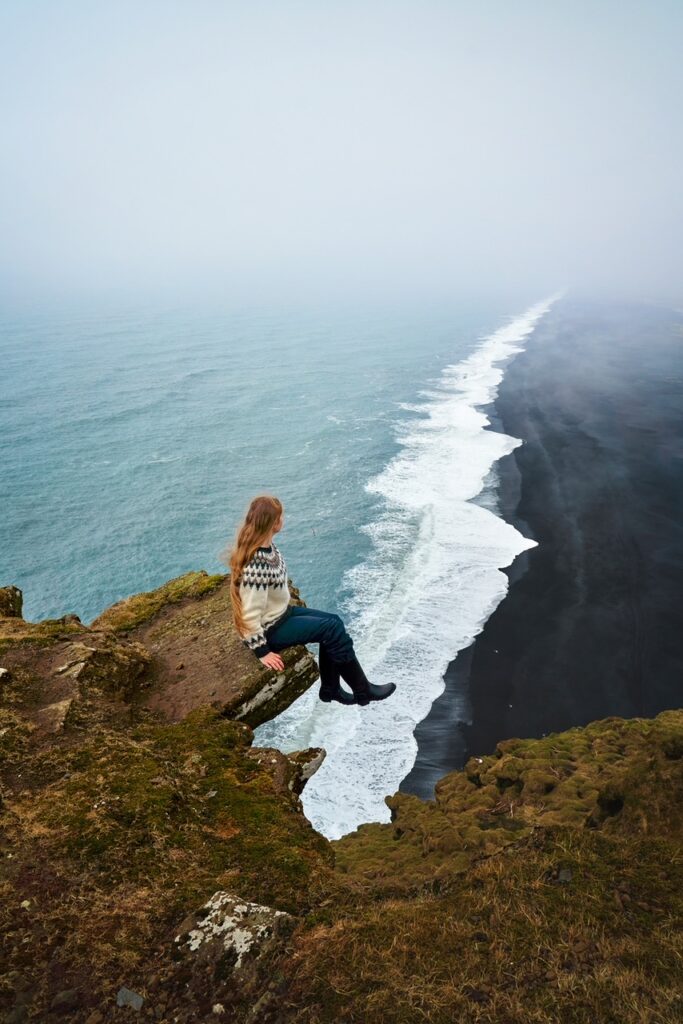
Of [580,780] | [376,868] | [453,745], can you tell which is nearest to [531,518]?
[453,745]

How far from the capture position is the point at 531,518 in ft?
122

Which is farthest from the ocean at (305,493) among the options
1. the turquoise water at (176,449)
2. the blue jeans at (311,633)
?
the blue jeans at (311,633)

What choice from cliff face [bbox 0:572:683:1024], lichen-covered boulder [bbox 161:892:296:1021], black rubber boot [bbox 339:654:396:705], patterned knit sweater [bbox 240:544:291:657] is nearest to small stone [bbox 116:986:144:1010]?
cliff face [bbox 0:572:683:1024]

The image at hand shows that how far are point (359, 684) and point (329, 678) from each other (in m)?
0.47

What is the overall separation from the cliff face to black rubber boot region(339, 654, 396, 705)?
1.19 meters

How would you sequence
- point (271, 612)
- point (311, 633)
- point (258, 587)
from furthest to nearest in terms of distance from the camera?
point (311, 633), point (271, 612), point (258, 587)

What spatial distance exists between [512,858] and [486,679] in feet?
54.4

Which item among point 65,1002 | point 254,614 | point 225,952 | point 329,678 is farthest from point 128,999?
point 329,678

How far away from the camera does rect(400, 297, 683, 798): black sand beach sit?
70.1ft

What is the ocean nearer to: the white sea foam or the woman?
the white sea foam

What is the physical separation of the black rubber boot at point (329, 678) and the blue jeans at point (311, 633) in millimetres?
88

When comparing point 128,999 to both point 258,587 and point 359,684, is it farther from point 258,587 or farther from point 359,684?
point 359,684

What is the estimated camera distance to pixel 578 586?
29.5m

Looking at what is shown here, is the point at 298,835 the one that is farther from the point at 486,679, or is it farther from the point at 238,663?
the point at 486,679
